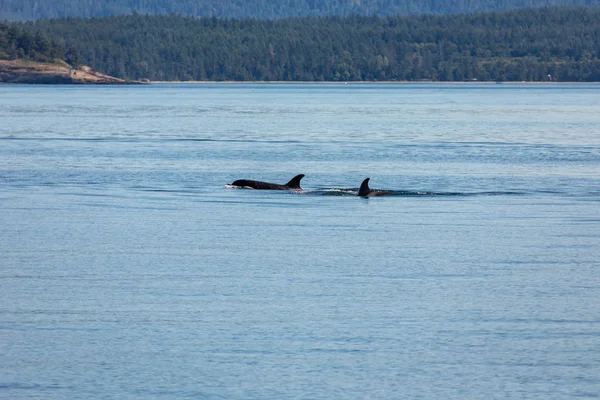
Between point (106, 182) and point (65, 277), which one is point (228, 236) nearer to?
point (65, 277)

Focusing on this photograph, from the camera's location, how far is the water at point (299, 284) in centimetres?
1603

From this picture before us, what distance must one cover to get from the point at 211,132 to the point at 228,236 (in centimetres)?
5353

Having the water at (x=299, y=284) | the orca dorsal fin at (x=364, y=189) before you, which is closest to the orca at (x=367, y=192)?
the orca dorsal fin at (x=364, y=189)

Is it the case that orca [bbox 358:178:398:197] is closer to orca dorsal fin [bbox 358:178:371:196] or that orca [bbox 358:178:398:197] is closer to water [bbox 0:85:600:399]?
orca dorsal fin [bbox 358:178:371:196]

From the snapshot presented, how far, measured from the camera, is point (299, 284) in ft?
72.4

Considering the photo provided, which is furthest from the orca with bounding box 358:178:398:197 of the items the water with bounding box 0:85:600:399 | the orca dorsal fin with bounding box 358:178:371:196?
the water with bounding box 0:85:600:399

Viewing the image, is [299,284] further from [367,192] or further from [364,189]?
[367,192]

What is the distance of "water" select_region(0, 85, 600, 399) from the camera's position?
1603 cm

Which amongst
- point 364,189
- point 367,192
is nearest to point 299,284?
point 364,189

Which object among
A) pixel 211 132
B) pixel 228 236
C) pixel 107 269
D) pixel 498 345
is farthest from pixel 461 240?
pixel 211 132

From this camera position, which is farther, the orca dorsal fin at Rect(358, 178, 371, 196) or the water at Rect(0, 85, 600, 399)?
the orca dorsal fin at Rect(358, 178, 371, 196)

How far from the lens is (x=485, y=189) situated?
4112 cm

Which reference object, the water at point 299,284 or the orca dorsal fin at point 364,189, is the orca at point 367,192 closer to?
the orca dorsal fin at point 364,189

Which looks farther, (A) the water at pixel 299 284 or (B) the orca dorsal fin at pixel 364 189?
(B) the orca dorsal fin at pixel 364 189
